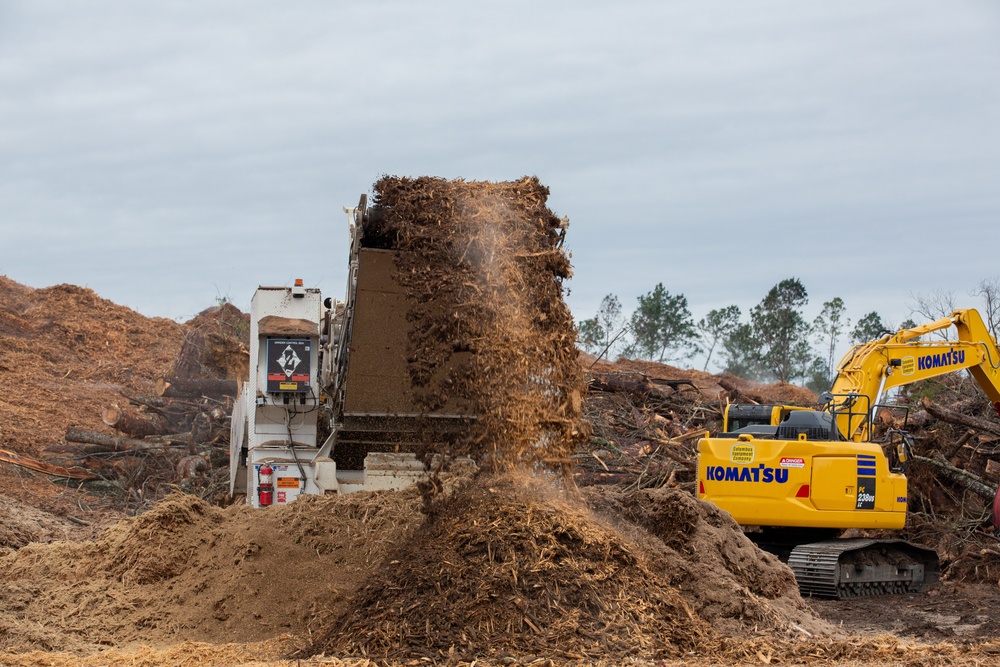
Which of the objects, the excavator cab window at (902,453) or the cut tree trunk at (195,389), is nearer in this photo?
the excavator cab window at (902,453)

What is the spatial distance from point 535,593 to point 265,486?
12.4 feet

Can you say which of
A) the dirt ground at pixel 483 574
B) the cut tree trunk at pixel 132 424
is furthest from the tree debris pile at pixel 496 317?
the cut tree trunk at pixel 132 424

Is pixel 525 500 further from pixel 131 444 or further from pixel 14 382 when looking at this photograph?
pixel 14 382

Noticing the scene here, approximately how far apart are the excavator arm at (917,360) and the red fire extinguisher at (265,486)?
5682mm

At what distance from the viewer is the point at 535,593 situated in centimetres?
571

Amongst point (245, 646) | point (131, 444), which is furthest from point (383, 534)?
point (131, 444)

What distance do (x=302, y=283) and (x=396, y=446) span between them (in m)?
1.56

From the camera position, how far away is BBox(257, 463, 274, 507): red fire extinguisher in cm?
884

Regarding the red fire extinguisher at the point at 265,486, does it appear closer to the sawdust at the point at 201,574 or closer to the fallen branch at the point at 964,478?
the sawdust at the point at 201,574

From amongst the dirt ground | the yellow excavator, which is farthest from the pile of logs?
the yellow excavator

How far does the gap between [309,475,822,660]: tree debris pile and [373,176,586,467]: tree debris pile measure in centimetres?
35

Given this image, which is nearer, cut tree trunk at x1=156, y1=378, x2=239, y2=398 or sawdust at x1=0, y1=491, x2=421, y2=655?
sawdust at x1=0, y1=491, x2=421, y2=655

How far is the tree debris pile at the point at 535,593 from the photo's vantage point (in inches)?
217

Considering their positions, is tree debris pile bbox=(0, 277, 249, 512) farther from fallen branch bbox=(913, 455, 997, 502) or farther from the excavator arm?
fallen branch bbox=(913, 455, 997, 502)
